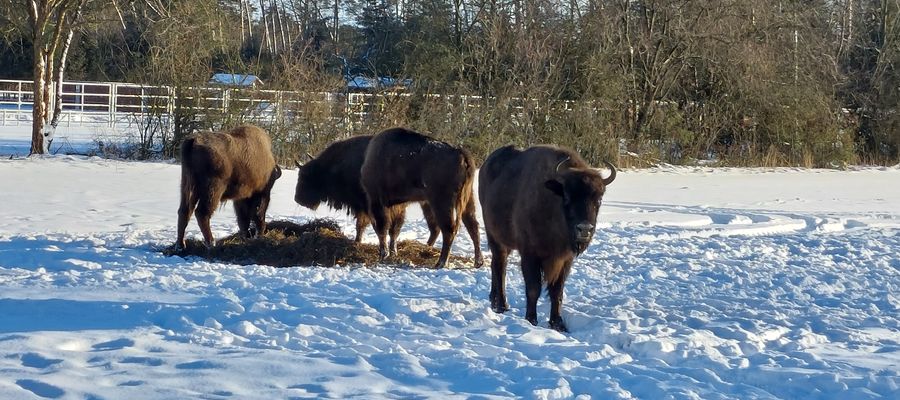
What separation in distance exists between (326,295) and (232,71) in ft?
52.6

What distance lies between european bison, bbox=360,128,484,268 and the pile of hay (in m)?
0.27

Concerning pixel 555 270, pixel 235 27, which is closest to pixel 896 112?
pixel 235 27

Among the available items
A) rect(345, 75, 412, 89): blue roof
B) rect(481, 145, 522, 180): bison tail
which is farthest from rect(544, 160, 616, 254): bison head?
rect(345, 75, 412, 89): blue roof

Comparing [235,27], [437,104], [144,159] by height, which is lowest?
[144,159]

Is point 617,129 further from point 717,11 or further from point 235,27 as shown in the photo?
point 235,27

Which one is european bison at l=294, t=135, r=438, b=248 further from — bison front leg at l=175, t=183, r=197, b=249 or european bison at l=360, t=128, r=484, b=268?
bison front leg at l=175, t=183, r=197, b=249

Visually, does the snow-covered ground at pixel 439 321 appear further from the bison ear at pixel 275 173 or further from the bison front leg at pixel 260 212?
the bison ear at pixel 275 173

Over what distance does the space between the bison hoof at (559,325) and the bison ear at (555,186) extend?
1.13 m

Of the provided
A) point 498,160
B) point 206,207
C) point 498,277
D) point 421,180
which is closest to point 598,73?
point 421,180

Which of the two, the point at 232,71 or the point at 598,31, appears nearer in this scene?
the point at 232,71

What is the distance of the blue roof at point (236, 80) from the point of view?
949 inches

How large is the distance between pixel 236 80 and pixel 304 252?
13.4 meters

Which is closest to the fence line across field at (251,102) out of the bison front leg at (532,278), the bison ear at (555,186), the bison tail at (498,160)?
the bison tail at (498,160)

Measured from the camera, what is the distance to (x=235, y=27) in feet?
89.2
